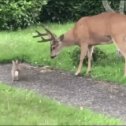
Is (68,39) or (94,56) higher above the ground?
(68,39)

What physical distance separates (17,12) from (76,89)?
28.9 feet

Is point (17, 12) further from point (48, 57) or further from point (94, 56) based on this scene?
point (94, 56)

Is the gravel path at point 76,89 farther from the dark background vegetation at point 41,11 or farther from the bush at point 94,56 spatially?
the dark background vegetation at point 41,11

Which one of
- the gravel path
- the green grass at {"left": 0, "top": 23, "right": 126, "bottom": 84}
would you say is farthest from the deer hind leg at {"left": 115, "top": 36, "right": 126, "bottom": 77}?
the gravel path

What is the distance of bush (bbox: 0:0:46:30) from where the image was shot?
801 inches

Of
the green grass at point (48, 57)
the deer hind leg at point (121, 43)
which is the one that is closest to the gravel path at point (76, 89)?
the green grass at point (48, 57)

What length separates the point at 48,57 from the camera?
599 inches

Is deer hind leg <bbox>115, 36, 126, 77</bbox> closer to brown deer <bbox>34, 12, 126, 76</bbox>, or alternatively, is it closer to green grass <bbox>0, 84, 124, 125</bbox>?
brown deer <bbox>34, 12, 126, 76</bbox>

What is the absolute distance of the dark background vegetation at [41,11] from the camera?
806 inches

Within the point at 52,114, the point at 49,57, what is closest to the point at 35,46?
the point at 49,57

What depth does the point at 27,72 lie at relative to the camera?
45.8ft

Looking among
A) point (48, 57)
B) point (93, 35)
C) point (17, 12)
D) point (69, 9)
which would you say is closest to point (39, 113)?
point (93, 35)

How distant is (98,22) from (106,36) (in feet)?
1.30

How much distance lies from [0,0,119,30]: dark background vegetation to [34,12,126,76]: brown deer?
6.40 m
